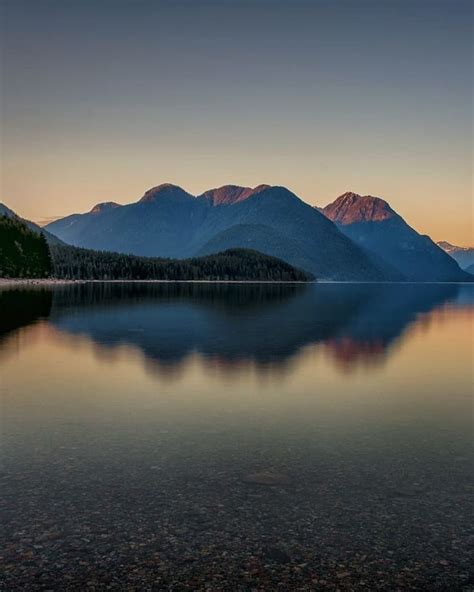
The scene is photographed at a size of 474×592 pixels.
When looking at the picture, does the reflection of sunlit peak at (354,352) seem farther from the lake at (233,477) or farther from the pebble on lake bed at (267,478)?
the pebble on lake bed at (267,478)

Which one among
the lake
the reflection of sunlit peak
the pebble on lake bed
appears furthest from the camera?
the reflection of sunlit peak

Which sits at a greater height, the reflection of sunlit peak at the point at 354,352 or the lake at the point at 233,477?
the lake at the point at 233,477

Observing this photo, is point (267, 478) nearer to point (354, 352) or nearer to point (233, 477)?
point (233, 477)

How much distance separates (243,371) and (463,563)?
24947 mm

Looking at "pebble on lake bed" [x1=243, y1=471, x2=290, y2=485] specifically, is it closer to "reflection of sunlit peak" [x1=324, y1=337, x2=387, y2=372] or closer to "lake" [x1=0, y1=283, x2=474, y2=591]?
"lake" [x1=0, y1=283, x2=474, y2=591]

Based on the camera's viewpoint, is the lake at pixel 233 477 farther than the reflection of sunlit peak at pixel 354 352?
No

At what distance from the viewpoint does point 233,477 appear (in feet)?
55.2

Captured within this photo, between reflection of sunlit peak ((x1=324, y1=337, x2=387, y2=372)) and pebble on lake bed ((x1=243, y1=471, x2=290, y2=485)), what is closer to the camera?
pebble on lake bed ((x1=243, y1=471, x2=290, y2=485))

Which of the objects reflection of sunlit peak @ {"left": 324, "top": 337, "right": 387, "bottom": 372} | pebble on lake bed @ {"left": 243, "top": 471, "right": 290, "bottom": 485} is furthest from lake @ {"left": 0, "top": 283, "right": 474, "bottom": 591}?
reflection of sunlit peak @ {"left": 324, "top": 337, "right": 387, "bottom": 372}

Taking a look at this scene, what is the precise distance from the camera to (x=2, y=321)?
66.6 m

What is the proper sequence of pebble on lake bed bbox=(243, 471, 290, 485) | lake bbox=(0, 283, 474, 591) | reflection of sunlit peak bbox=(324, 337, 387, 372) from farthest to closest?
reflection of sunlit peak bbox=(324, 337, 387, 372) < pebble on lake bed bbox=(243, 471, 290, 485) < lake bbox=(0, 283, 474, 591)

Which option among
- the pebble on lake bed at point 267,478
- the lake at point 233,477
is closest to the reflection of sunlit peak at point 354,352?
the lake at point 233,477

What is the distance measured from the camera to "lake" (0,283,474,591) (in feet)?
38.2

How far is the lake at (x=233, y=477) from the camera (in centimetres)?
1163
